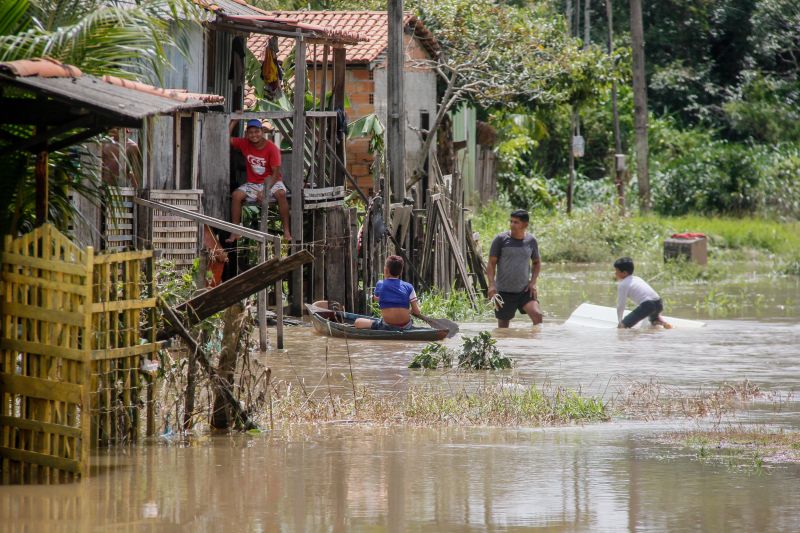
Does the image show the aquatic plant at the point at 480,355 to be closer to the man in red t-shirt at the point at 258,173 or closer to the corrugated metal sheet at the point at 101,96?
the man in red t-shirt at the point at 258,173

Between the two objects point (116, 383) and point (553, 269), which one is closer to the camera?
point (116, 383)

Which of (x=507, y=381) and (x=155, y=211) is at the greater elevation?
(x=155, y=211)

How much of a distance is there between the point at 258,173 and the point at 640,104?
792 inches

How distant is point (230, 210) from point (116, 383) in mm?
8442

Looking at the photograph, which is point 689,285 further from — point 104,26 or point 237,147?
point 104,26

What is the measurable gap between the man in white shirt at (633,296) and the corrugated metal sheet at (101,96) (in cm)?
939

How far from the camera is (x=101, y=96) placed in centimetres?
805

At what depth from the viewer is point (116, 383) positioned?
8672 millimetres

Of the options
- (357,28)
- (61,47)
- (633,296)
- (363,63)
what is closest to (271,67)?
(363,63)

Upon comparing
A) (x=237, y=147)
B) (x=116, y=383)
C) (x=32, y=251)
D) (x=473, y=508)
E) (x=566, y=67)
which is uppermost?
(x=566, y=67)

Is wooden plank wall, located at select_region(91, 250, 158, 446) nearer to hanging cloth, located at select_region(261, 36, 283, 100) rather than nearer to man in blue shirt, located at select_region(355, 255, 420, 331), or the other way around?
man in blue shirt, located at select_region(355, 255, 420, 331)

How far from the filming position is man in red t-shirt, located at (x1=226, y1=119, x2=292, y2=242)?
54.9 ft

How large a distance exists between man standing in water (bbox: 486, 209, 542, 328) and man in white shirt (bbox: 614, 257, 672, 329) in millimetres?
1106

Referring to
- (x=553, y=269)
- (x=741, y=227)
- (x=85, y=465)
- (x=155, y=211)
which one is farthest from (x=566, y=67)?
(x=85, y=465)
